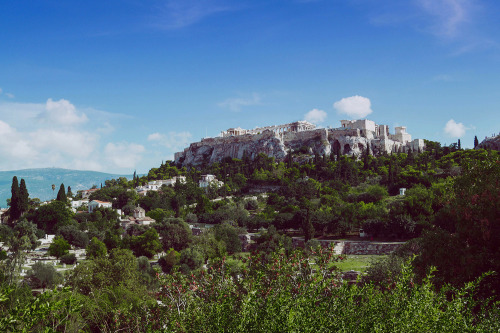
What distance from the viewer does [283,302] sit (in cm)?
592

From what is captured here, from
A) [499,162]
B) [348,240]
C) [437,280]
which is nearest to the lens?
[437,280]

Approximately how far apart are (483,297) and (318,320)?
612 centimetres

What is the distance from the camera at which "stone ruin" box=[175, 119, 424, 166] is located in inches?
2990

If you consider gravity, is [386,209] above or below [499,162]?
below

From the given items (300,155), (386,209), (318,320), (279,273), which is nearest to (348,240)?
(386,209)

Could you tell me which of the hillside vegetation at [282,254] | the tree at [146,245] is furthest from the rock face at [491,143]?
the tree at [146,245]

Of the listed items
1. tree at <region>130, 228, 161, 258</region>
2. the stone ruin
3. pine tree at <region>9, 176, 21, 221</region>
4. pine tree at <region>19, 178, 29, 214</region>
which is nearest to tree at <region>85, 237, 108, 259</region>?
tree at <region>130, 228, 161, 258</region>

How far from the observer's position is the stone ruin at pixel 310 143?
75938 mm

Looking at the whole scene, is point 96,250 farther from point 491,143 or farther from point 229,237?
point 491,143

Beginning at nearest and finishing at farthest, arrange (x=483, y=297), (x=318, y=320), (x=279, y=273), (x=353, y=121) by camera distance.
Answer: (x=318, y=320) < (x=279, y=273) < (x=483, y=297) < (x=353, y=121)

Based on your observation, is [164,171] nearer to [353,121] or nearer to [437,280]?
[353,121]

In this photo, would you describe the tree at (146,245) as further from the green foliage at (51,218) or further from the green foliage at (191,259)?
the green foliage at (51,218)

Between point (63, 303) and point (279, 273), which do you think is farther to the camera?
point (279, 273)

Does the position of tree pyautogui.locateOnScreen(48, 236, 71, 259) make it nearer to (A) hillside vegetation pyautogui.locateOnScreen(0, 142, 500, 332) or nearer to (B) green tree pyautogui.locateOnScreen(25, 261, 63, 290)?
(A) hillside vegetation pyautogui.locateOnScreen(0, 142, 500, 332)
